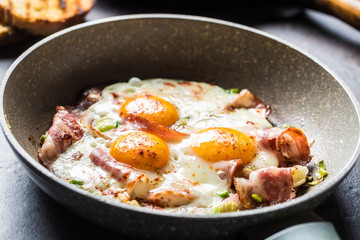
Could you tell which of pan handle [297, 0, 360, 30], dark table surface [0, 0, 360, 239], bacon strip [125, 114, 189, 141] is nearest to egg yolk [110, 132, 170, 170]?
bacon strip [125, 114, 189, 141]

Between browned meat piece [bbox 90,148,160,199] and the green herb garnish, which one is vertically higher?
the green herb garnish

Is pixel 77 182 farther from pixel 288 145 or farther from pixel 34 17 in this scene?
pixel 34 17

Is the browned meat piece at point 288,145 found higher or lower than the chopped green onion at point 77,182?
higher

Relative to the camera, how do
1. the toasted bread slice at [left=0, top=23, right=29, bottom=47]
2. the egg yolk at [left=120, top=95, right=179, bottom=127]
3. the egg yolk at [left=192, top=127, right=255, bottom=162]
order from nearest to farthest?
the egg yolk at [left=192, top=127, right=255, bottom=162] < the egg yolk at [left=120, top=95, right=179, bottom=127] < the toasted bread slice at [left=0, top=23, right=29, bottom=47]

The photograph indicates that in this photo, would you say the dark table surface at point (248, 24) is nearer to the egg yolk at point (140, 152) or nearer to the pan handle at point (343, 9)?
the pan handle at point (343, 9)

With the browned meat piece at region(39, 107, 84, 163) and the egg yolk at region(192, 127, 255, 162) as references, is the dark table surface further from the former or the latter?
the egg yolk at region(192, 127, 255, 162)

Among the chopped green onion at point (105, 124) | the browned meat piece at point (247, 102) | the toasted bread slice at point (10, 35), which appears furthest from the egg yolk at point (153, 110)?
the toasted bread slice at point (10, 35)

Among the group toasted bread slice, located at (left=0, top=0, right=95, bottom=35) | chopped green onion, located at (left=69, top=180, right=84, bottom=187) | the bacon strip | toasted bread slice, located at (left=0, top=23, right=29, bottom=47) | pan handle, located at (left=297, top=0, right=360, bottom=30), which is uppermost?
pan handle, located at (left=297, top=0, right=360, bottom=30)

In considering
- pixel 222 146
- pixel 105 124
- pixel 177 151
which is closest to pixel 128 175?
pixel 177 151
